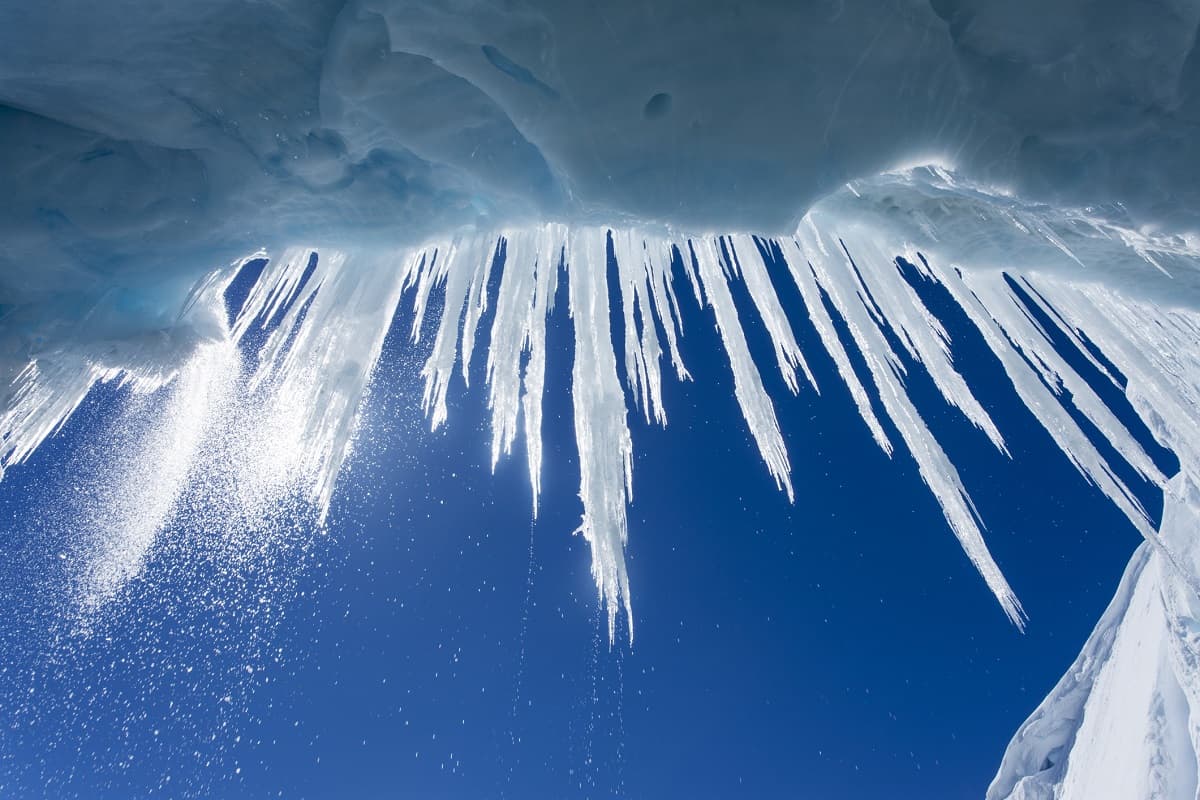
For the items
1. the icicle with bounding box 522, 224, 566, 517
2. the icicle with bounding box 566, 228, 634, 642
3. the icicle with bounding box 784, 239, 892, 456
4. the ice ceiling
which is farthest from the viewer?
the icicle with bounding box 522, 224, 566, 517

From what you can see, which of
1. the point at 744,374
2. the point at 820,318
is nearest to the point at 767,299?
the point at 820,318

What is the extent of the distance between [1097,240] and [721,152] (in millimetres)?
2454

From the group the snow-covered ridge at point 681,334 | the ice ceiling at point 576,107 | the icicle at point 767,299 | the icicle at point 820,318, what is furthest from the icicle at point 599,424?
the icicle at point 820,318

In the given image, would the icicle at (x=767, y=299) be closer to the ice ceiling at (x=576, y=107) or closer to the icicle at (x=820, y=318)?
the icicle at (x=820, y=318)

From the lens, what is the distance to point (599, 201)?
3.70 m

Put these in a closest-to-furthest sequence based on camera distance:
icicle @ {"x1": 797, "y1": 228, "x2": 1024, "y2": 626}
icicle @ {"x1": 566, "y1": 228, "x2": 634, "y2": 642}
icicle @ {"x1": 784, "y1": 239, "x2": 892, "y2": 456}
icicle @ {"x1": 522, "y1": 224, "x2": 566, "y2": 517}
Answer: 1. icicle @ {"x1": 797, "y1": 228, "x2": 1024, "y2": 626}
2. icicle @ {"x1": 566, "y1": 228, "x2": 634, "y2": 642}
3. icicle @ {"x1": 784, "y1": 239, "x2": 892, "y2": 456}
4. icicle @ {"x1": 522, "y1": 224, "x2": 566, "y2": 517}

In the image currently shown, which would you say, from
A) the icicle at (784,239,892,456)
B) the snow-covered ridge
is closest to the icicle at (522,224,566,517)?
the snow-covered ridge

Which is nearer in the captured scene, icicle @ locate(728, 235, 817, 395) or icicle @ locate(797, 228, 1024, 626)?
icicle @ locate(797, 228, 1024, 626)

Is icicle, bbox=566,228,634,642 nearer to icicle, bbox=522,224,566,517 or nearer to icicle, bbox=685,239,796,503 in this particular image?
icicle, bbox=522,224,566,517

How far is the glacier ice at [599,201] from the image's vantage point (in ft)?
9.07

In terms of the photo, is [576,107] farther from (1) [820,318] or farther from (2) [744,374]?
(1) [820,318]

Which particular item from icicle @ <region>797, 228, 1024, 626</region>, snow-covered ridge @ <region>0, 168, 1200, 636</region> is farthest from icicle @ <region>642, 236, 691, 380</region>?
icicle @ <region>797, 228, 1024, 626</region>

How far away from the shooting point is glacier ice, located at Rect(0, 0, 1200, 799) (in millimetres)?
2764

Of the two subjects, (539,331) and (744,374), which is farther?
(539,331)
